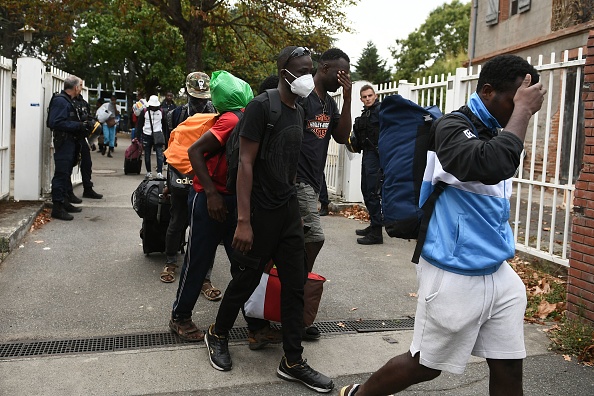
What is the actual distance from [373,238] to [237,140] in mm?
4371

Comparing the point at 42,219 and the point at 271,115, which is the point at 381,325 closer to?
the point at 271,115

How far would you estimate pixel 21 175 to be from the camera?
8.71 metres

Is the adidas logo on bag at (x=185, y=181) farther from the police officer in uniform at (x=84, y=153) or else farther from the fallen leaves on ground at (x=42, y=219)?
the police officer in uniform at (x=84, y=153)

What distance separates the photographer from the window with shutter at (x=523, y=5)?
1736cm

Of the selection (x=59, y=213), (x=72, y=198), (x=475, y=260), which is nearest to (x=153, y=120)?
(x=72, y=198)

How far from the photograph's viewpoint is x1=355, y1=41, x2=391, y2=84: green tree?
183 ft

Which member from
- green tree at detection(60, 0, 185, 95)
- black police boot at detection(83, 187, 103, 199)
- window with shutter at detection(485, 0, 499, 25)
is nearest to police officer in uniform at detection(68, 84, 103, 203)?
black police boot at detection(83, 187, 103, 199)

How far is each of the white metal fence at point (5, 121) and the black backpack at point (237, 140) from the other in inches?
230

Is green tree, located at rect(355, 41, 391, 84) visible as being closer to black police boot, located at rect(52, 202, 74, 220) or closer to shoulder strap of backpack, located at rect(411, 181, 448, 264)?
black police boot, located at rect(52, 202, 74, 220)

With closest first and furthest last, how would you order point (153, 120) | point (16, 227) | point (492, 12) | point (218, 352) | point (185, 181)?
point (218, 352) < point (185, 181) < point (16, 227) < point (153, 120) < point (492, 12)

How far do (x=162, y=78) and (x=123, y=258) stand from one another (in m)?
23.5

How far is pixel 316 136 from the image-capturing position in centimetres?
425

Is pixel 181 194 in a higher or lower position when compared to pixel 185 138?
lower

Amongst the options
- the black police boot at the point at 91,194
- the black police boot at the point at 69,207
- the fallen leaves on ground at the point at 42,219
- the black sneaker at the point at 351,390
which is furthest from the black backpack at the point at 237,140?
the black police boot at the point at 91,194
